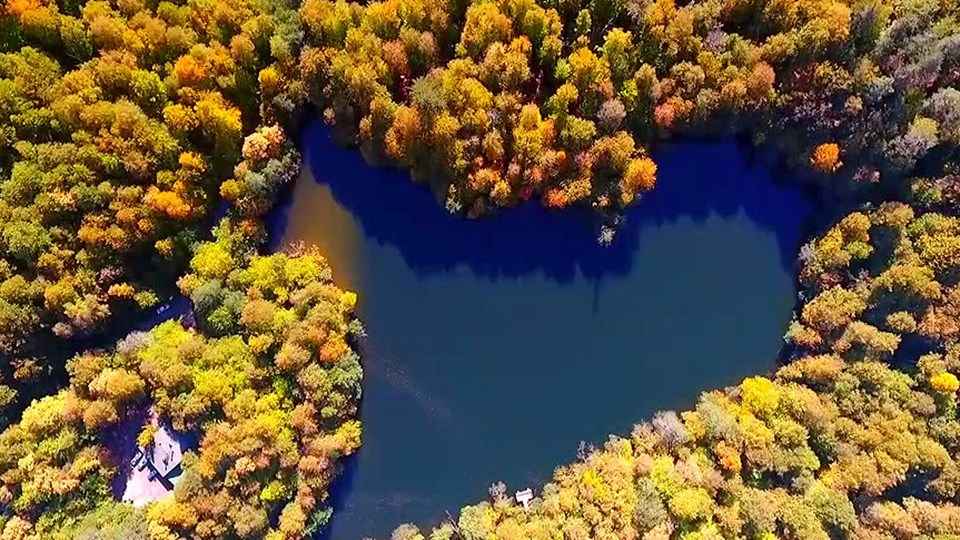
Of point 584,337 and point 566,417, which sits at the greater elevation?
point 584,337

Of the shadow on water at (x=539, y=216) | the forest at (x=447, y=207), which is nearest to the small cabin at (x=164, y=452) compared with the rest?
the forest at (x=447, y=207)

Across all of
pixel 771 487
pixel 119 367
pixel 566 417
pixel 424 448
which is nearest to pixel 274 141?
pixel 119 367

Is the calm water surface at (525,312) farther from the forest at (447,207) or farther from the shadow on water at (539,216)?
the forest at (447,207)

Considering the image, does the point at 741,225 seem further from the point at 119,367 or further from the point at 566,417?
the point at 119,367

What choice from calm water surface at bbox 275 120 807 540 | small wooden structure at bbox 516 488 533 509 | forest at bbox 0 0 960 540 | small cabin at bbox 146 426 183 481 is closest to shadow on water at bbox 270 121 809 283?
calm water surface at bbox 275 120 807 540

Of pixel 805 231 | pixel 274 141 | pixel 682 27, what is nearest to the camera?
pixel 682 27

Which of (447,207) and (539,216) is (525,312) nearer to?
(539,216)
